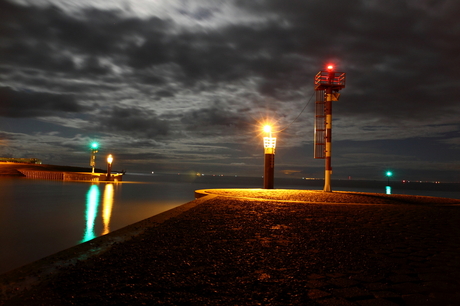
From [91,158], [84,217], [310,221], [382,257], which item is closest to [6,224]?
[84,217]

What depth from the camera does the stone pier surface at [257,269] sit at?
3.75 meters

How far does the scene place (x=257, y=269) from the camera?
15.7 feet

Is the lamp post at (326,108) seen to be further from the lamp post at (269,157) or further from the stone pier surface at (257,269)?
the stone pier surface at (257,269)

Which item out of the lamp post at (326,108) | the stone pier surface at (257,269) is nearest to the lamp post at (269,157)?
the lamp post at (326,108)

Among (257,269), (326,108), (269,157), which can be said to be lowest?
(257,269)

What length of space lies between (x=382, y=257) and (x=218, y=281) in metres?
3.14

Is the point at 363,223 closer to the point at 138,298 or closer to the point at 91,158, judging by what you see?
the point at 138,298

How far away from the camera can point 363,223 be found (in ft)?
30.4

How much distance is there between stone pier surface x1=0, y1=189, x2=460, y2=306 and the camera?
3.75 metres

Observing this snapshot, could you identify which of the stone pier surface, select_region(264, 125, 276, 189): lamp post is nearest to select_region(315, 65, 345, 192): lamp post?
select_region(264, 125, 276, 189): lamp post

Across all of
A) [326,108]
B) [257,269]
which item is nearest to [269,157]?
[326,108]

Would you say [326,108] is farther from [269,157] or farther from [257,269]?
[257,269]

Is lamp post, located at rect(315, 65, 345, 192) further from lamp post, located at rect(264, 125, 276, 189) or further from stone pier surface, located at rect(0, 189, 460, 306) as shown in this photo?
stone pier surface, located at rect(0, 189, 460, 306)

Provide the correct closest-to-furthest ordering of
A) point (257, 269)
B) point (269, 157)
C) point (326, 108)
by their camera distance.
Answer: point (257, 269)
point (326, 108)
point (269, 157)
